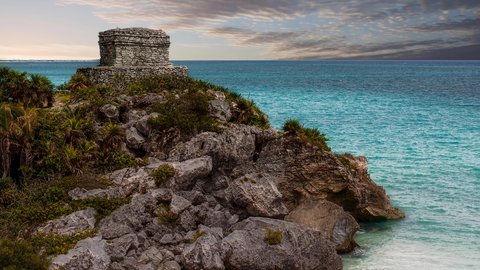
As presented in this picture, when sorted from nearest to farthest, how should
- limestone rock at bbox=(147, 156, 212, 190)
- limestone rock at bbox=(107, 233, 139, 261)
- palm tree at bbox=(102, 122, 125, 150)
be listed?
limestone rock at bbox=(107, 233, 139, 261), limestone rock at bbox=(147, 156, 212, 190), palm tree at bbox=(102, 122, 125, 150)

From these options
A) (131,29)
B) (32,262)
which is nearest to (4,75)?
(131,29)

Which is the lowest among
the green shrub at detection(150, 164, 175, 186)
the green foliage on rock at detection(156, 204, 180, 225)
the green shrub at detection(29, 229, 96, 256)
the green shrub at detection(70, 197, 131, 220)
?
the green shrub at detection(29, 229, 96, 256)

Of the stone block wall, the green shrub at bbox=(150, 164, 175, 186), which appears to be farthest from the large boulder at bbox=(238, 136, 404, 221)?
the stone block wall

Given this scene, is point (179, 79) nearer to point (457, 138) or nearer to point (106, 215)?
point (106, 215)

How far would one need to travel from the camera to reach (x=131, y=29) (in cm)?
3641

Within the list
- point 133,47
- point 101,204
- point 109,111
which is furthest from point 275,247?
point 133,47

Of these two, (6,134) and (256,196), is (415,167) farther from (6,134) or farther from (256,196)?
(6,134)

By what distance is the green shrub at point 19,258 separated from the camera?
14.4 meters

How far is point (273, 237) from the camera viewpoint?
61.5 ft

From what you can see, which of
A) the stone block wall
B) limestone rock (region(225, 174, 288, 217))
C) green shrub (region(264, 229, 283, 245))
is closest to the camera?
green shrub (region(264, 229, 283, 245))

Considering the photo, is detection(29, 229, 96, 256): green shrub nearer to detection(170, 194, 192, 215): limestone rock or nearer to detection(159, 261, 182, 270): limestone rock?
detection(159, 261, 182, 270): limestone rock

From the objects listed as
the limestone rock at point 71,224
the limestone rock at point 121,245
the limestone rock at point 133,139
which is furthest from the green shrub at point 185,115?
the limestone rock at point 121,245

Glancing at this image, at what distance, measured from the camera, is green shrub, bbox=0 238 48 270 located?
14352 mm

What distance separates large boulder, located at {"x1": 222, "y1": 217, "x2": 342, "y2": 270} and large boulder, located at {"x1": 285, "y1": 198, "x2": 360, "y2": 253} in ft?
7.31
